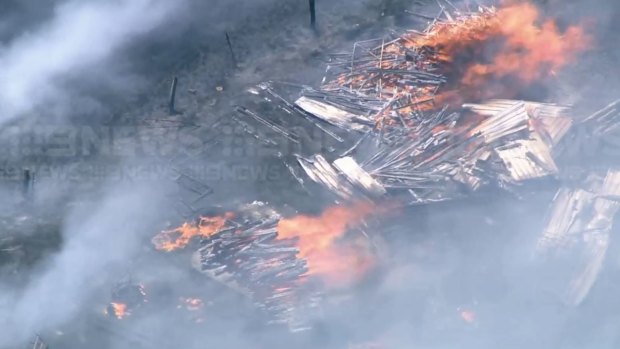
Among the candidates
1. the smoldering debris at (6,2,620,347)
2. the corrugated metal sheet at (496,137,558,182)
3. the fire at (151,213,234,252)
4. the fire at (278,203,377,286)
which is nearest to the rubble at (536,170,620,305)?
the smoldering debris at (6,2,620,347)

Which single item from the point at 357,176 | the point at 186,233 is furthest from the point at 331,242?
the point at 186,233

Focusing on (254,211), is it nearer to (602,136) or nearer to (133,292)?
(133,292)

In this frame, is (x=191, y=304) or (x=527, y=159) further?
(x=527, y=159)

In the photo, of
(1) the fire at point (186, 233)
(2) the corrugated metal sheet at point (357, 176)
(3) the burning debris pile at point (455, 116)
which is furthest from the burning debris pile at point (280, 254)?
(3) the burning debris pile at point (455, 116)

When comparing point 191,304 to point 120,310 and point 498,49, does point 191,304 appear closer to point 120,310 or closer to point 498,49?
point 120,310

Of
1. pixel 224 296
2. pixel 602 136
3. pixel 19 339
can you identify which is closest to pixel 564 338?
pixel 602 136

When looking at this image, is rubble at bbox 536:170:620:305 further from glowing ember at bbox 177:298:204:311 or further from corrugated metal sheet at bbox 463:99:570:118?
glowing ember at bbox 177:298:204:311
